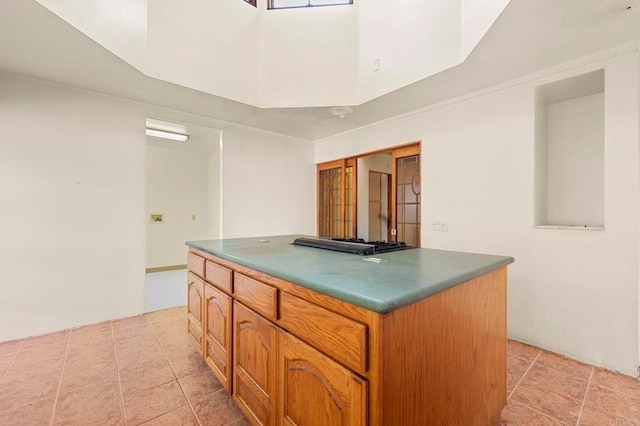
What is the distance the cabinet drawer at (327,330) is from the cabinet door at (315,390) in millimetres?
34

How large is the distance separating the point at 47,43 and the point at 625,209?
4.43 m

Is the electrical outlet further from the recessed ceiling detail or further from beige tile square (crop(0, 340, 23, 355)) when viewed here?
beige tile square (crop(0, 340, 23, 355))

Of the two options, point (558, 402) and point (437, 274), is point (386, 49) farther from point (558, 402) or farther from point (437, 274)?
point (558, 402)

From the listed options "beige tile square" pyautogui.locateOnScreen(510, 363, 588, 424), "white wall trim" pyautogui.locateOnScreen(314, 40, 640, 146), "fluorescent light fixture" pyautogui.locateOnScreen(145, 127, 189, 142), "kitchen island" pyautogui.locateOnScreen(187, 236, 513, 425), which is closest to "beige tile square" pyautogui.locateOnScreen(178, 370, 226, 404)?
"kitchen island" pyautogui.locateOnScreen(187, 236, 513, 425)

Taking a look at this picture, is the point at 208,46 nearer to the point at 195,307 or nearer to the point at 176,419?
the point at 195,307

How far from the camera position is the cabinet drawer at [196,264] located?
1993 mm

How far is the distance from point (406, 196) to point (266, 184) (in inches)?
82.7

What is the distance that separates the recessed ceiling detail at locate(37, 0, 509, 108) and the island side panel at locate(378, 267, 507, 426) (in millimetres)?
1898

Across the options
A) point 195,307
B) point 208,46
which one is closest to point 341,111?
point 208,46

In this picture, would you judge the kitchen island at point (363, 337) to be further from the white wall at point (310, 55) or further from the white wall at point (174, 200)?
the white wall at point (174, 200)

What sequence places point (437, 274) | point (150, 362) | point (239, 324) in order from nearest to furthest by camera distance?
point (437, 274) → point (239, 324) → point (150, 362)

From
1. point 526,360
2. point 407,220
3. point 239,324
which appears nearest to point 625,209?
point 526,360

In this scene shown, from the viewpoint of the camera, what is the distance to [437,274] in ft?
3.56

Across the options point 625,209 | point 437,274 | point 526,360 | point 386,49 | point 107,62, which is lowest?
→ point 526,360
